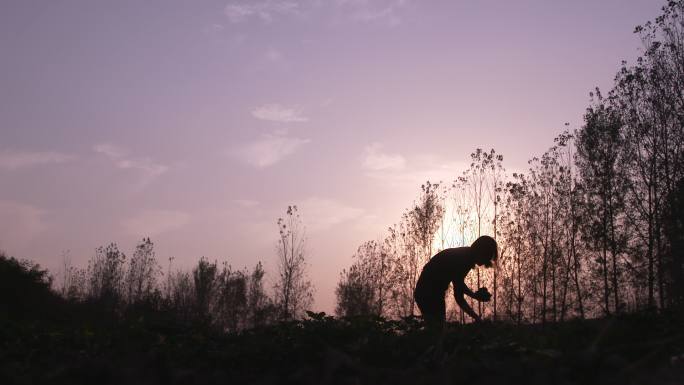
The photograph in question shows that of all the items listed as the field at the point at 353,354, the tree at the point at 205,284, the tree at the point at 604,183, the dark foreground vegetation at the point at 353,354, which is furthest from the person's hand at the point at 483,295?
the tree at the point at 205,284

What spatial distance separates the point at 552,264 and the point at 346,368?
32.5 metres

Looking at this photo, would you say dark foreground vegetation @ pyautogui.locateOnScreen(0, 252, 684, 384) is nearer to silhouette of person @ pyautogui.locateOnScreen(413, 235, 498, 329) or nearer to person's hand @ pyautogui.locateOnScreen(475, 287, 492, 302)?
person's hand @ pyautogui.locateOnScreen(475, 287, 492, 302)

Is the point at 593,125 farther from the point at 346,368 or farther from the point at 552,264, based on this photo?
the point at 346,368

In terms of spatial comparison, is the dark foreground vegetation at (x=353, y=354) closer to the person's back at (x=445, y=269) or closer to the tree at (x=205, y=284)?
the person's back at (x=445, y=269)

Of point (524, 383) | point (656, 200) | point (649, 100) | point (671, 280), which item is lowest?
point (524, 383)

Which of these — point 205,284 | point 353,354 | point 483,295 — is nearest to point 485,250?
point 483,295

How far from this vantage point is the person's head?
7.16 meters

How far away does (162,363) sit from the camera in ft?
10.1

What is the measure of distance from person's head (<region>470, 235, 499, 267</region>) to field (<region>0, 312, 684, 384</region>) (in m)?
1.35

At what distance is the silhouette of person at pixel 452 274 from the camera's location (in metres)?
7.19

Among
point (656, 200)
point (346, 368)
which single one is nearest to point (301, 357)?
point (346, 368)

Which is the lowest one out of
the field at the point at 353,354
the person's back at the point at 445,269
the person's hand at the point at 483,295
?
the field at the point at 353,354

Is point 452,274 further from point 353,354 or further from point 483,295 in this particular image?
point 353,354

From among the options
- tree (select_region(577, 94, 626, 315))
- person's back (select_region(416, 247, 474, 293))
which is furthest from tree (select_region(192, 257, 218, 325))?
person's back (select_region(416, 247, 474, 293))
